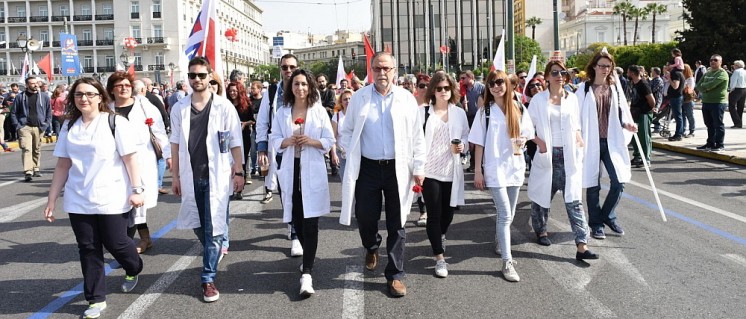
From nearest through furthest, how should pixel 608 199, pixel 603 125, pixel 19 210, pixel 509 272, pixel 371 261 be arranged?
pixel 509 272
pixel 371 261
pixel 603 125
pixel 608 199
pixel 19 210

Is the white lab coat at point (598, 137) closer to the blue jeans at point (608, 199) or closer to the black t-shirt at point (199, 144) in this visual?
the blue jeans at point (608, 199)

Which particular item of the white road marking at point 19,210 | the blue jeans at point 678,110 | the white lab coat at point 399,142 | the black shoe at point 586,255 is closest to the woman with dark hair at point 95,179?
the white lab coat at point 399,142

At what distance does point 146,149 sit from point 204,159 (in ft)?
3.12

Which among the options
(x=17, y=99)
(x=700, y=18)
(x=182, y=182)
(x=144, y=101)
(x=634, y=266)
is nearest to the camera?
(x=182, y=182)

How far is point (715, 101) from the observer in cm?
1290

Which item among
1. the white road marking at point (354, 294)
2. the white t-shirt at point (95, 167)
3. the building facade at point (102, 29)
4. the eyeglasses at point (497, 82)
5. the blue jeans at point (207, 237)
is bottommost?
the white road marking at point (354, 294)

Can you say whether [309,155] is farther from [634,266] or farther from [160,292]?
[634,266]

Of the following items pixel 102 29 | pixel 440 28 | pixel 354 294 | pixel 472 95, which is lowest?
pixel 354 294

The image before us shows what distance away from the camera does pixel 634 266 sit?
557cm

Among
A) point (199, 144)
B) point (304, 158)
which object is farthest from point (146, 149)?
point (304, 158)

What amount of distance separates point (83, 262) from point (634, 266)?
14.5 feet

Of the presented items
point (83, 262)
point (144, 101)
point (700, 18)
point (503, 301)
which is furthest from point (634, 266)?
point (700, 18)

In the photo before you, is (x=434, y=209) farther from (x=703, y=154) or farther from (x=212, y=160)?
(x=703, y=154)

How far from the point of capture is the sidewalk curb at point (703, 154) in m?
11.8
